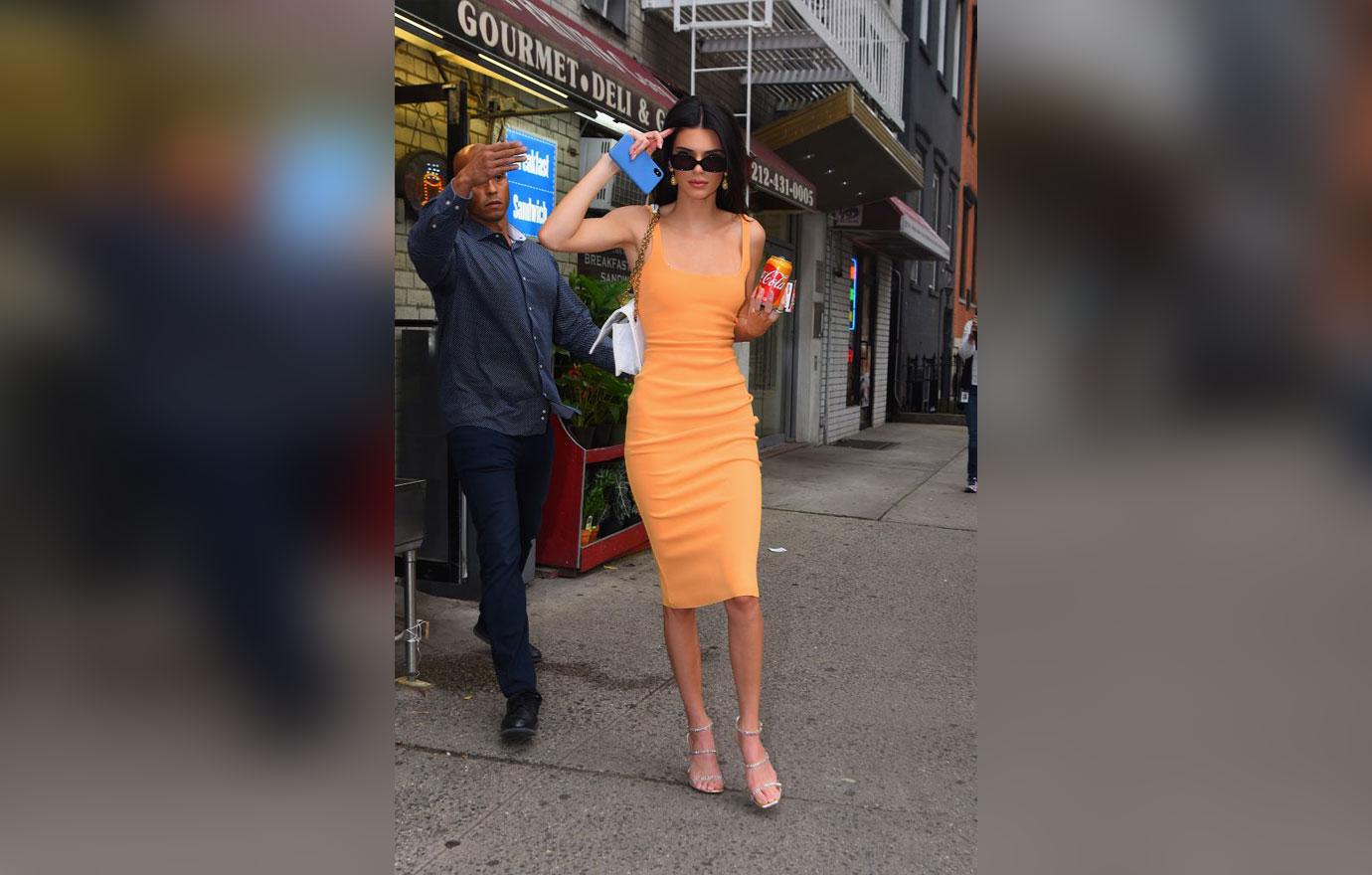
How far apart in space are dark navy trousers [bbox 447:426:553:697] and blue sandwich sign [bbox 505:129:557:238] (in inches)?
134

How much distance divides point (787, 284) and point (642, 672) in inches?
77.0

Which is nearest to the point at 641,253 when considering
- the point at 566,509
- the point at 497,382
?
the point at 497,382

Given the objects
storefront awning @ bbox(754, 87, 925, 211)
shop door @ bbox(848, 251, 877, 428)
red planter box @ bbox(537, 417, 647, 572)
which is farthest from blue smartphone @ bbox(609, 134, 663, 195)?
shop door @ bbox(848, 251, 877, 428)

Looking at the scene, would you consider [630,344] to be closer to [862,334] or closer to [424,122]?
[424,122]

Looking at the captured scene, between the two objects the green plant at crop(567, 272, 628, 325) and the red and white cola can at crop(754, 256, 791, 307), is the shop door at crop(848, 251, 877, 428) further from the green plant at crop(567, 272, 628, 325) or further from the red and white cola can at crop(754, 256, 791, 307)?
the red and white cola can at crop(754, 256, 791, 307)

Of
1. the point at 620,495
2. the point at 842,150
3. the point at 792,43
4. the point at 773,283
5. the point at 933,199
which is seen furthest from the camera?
the point at 933,199

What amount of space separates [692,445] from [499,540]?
2.95 ft

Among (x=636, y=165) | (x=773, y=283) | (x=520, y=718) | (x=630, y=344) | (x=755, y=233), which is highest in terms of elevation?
(x=636, y=165)

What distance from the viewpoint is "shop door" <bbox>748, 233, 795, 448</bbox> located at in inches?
502

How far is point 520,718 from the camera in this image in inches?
135

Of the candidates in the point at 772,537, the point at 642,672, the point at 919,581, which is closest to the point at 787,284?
the point at 642,672
